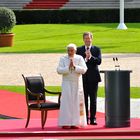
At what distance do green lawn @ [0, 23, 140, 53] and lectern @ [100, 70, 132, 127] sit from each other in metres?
20.5

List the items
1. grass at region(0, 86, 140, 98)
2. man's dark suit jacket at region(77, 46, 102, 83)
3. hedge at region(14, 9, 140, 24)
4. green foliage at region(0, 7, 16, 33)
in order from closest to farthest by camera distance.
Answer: man's dark suit jacket at region(77, 46, 102, 83)
grass at region(0, 86, 140, 98)
green foliage at region(0, 7, 16, 33)
hedge at region(14, 9, 140, 24)

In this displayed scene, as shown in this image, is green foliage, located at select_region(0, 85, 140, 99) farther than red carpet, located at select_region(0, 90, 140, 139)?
Yes

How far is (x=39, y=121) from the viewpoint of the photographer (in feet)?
53.9

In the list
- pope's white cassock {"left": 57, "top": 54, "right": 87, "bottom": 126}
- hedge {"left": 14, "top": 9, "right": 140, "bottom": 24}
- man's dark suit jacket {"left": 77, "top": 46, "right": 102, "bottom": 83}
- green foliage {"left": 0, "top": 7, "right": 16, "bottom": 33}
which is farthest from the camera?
hedge {"left": 14, "top": 9, "right": 140, "bottom": 24}

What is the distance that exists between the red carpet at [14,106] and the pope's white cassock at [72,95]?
2.36m

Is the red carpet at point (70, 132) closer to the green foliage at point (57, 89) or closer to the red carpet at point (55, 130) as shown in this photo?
the red carpet at point (55, 130)

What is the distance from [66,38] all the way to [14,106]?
80.0 feet

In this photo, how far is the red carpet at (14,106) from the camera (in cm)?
1767

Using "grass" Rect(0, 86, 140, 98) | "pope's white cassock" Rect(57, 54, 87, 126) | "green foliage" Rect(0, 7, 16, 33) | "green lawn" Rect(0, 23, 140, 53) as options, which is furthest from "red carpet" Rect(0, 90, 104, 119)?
"green foliage" Rect(0, 7, 16, 33)

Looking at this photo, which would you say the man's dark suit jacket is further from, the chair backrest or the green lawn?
the green lawn

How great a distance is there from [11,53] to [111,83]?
2119 centimetres

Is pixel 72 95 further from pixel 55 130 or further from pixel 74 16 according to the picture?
pixel 74 16

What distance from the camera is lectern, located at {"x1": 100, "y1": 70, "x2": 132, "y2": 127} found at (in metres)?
15.1

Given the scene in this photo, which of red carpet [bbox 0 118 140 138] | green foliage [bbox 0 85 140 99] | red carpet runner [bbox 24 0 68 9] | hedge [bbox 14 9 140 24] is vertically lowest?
red carpet [bbox 0 118 140 138]
